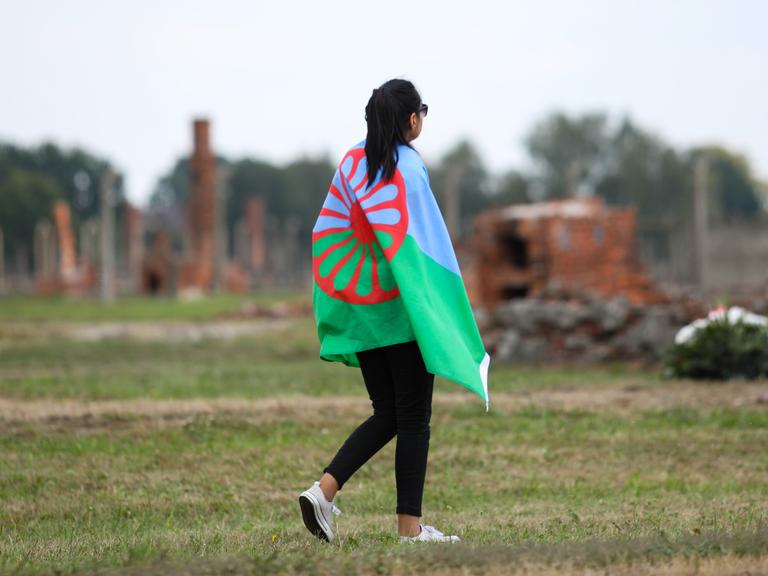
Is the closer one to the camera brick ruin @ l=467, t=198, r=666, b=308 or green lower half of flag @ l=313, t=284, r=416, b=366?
green lower half of flag @ l=313, t=284, r=416, b=366

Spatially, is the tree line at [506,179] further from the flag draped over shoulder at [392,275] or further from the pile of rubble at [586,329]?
the flag draped over shoulder at [392,275]

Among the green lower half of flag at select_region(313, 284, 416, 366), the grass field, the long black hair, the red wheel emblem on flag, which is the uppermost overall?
the long black hair

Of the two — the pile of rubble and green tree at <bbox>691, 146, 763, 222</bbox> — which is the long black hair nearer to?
the pile of rubble

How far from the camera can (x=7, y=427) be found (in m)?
8.16

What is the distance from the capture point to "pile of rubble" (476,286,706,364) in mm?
13539

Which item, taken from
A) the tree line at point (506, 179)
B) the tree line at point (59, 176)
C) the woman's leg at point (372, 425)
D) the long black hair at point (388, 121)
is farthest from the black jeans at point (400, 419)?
the tree line at point (59, 176)

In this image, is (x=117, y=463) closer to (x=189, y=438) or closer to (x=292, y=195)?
(x=189, y=438)

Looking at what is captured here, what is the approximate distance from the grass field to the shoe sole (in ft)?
0.44

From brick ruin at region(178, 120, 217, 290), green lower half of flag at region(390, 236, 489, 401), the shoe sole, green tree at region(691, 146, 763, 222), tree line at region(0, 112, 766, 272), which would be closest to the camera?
green lower half of flag at region(390, 236, 489, 401)

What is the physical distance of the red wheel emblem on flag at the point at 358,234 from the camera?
4.79 meters

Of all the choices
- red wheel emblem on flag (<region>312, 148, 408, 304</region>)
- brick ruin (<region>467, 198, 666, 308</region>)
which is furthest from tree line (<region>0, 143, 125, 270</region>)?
red wheel emblem on flag (<region>312, 148, 408, 304</region>)

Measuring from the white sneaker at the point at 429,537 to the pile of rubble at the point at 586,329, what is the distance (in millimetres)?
8639

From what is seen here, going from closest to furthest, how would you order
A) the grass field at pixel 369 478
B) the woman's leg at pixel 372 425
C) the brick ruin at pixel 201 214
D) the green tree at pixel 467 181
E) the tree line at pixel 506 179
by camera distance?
the grass field at pixel 369 478 < the woman's leg at pixel 372 425 < the brick ruin at pixel 201 214 < the tree line at pixel 506 179 < the green tree at pixel 467 181

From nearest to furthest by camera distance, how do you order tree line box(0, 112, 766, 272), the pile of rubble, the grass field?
the grass field, the pile of rubble, tree line box(0, 112, 766, 272)
